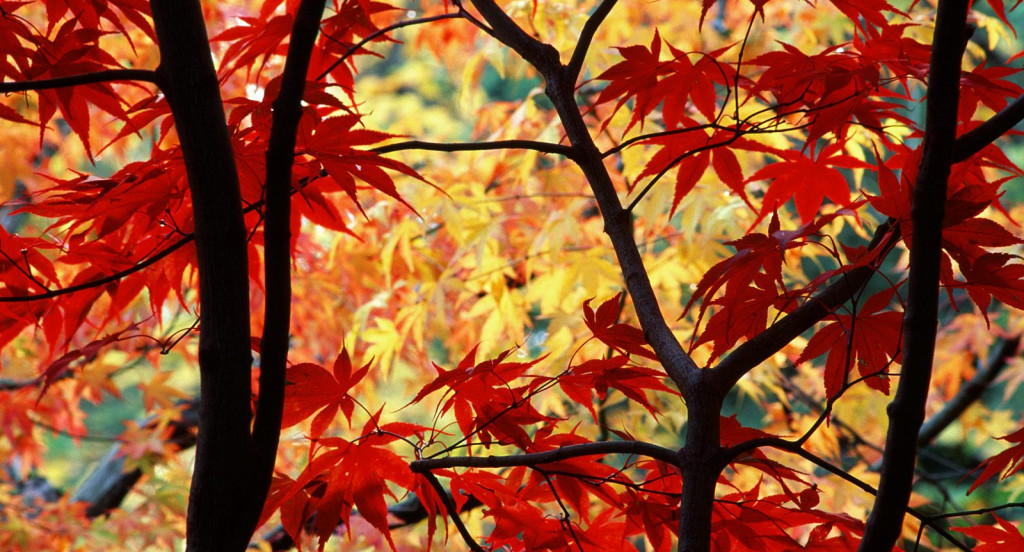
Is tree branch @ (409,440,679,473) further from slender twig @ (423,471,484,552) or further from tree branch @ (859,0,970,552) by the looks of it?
tree branch @ (859,0,970,552)

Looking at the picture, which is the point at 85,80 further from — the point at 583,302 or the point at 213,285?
the point at 583,302

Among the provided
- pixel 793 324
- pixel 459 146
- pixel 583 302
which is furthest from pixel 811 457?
pixel 459 146

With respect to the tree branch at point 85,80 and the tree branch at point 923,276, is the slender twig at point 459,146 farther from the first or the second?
the tree branch at point 923,276

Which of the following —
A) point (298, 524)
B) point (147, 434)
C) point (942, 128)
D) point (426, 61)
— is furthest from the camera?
point (426, 61)

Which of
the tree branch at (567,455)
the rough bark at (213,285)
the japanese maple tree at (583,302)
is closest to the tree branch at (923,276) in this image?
the japanese maple tree at (583,302)

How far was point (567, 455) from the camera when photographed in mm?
533

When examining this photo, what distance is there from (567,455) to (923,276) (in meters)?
0.24

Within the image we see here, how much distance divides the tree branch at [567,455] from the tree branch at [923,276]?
14 centimetres

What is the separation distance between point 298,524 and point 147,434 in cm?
165

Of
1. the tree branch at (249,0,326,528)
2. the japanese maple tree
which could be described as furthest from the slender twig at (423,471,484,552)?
the tree branch at (249,0,326,528)

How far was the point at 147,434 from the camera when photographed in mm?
2016

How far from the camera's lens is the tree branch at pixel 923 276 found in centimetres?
41

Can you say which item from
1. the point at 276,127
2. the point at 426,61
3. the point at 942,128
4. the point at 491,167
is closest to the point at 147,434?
the point at 491,167

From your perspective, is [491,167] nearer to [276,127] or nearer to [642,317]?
[642,317]
